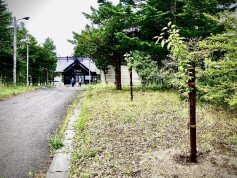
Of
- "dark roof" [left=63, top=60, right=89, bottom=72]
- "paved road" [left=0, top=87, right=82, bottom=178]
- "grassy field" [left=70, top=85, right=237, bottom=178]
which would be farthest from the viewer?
"dark roof" [left=63, top=60, right=89, bottom=72]

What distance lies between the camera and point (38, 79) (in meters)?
38.8

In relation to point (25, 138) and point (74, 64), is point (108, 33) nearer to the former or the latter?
point (25, 138)

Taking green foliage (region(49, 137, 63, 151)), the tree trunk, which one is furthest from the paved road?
the tree trunk

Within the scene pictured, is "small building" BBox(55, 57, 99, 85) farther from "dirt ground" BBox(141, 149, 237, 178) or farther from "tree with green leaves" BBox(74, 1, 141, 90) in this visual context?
"dirt ground" BBox(141, 149, 237, 178)

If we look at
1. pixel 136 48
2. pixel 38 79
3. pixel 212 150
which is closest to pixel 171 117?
pixel 212 150

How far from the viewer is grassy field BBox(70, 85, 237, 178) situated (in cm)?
504

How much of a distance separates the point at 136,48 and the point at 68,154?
42.1 ft

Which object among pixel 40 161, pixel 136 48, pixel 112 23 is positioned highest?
pixel 112 23

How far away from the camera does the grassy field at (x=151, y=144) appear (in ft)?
16.5

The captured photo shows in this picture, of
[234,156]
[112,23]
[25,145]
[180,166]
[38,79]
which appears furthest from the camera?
[38,79]

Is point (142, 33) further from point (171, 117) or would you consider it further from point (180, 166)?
point (180, 166)

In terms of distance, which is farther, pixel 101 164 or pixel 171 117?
pixel 171 117

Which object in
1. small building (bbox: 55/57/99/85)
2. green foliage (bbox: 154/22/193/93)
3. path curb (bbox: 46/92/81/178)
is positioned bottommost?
path curb (bbox: 46/92/81/178)

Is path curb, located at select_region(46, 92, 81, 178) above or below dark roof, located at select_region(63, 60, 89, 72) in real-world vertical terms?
below
